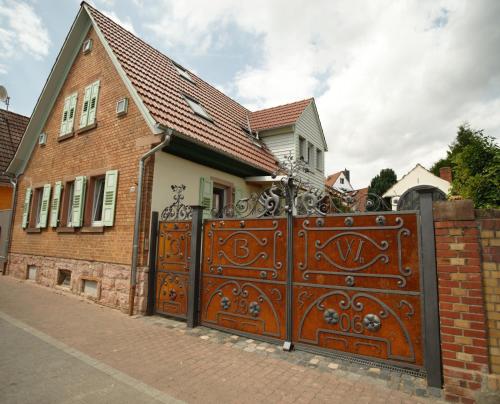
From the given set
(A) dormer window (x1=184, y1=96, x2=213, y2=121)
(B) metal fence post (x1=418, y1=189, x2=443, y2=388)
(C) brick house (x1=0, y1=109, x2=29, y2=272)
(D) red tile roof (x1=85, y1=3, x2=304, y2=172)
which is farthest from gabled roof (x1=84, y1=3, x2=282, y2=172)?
(C) brick house (x1=0, y1=109, x2=29, y2=272)

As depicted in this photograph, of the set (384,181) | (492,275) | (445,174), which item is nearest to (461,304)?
(492,275)

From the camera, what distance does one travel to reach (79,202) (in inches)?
332

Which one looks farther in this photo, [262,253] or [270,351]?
[262,253]

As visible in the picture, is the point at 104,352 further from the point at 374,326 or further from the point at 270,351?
the point at 374,326

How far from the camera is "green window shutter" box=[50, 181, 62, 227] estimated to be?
933 cm

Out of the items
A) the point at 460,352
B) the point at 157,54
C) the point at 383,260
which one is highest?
the point at 157,54

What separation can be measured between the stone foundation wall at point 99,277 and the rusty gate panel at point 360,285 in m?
3.73

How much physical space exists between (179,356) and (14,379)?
1.88 m

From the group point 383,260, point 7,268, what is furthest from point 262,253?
point 7,268

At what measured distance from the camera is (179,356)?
4.21 metres

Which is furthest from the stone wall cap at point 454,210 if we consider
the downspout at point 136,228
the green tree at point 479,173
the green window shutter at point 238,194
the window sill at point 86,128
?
the window sill at point 86,128

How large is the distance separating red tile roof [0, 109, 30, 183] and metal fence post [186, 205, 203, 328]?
1310 centimetres

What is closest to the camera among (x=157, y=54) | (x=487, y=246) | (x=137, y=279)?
(x=487, y=246)

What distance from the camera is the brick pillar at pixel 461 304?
9.91 ft
